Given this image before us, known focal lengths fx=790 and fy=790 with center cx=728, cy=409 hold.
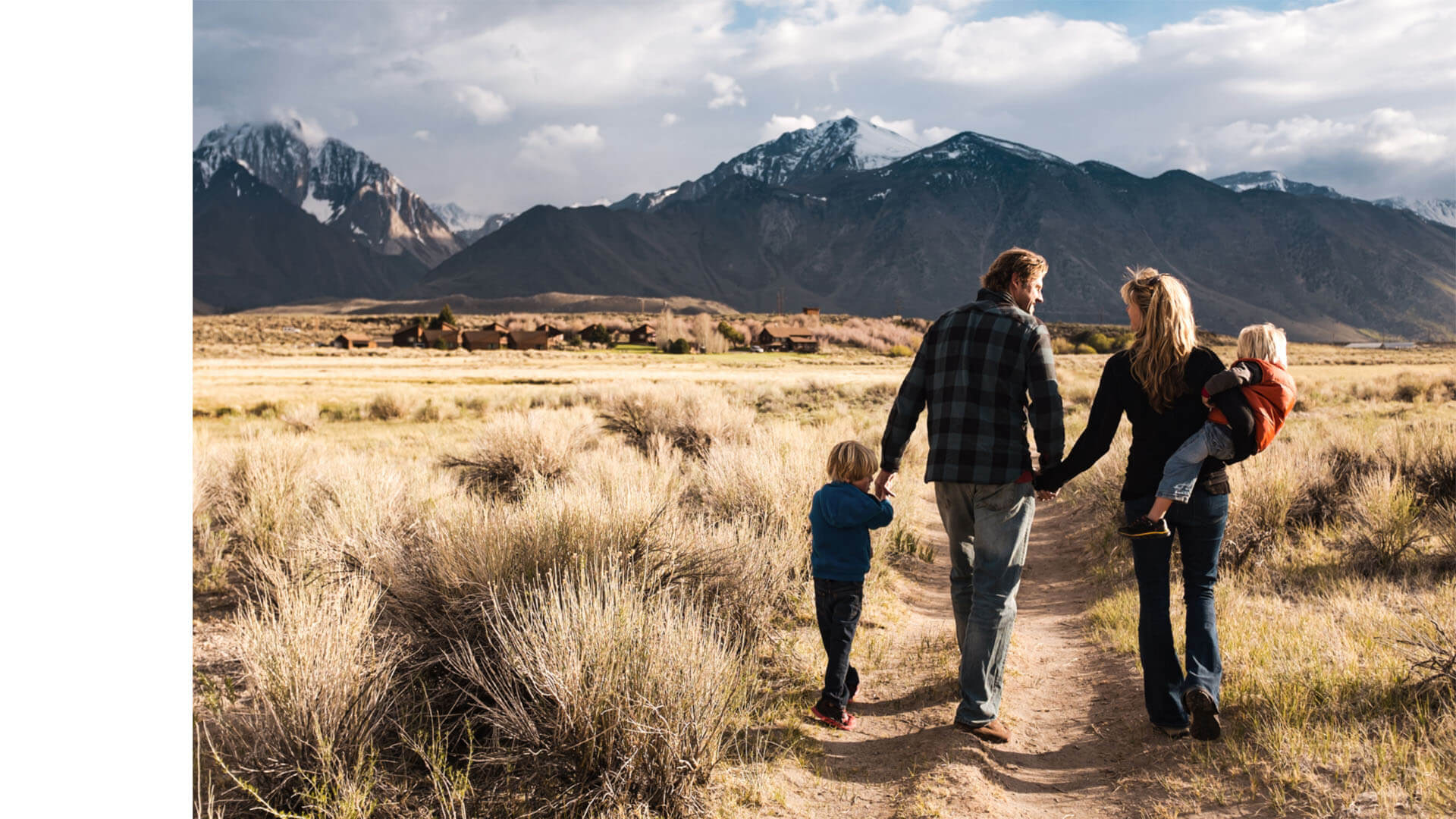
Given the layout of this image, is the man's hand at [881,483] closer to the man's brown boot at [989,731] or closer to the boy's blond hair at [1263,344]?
the man's brown boot at [989,731]

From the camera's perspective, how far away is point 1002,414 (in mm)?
3967

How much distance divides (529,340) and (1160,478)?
247ft

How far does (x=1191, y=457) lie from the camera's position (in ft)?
12.3

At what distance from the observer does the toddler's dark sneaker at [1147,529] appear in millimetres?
3887

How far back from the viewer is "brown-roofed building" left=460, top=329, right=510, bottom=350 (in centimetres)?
7394

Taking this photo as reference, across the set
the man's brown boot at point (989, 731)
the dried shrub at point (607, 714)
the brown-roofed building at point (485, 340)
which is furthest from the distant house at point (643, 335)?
the dried shrub at point (607, 714)

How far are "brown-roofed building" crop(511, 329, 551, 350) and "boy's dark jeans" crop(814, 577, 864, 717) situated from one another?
70399 mm

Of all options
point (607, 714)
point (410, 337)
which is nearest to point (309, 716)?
point (607, 714)

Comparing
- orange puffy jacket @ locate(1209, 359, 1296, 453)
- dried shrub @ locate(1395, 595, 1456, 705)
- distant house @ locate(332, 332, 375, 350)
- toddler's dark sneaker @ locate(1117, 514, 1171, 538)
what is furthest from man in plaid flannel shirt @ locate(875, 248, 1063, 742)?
distant house @ locate(332, 332, 375, 350)

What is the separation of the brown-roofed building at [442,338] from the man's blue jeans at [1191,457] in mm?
75571

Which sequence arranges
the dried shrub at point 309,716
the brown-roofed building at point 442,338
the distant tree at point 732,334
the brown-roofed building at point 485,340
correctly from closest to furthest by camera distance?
the dried shrub at point 309,716
the brown-roofed building at point 485,340
the brown-roofed building at point 442,338
the distant tree at point 732,334

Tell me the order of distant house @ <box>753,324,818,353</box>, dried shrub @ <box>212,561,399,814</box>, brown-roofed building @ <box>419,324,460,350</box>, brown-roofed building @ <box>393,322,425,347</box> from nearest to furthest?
dried shrub @ <box>212,561,399,814</box>
distant house @ <box>753,324,818,353</box>
brown-roofed building @ <box>419,324,460,350</box>
brown-roofed building @ <box>393,322,425,347</box>

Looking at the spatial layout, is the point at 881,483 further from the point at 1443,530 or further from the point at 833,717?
the point at 1443,530

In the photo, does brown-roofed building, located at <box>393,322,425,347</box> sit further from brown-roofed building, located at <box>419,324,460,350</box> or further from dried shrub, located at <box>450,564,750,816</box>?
dried shrub, located at <box>450,564,750,816</box>
